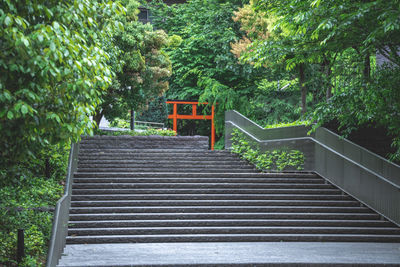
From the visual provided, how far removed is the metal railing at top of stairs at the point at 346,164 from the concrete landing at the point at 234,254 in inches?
70.4

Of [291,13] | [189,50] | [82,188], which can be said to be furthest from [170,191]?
[189,50]

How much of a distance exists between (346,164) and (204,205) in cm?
414

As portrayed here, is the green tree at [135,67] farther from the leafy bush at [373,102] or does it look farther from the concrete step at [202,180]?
the leafy bush at [373,102]

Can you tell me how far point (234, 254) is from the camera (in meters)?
8.55

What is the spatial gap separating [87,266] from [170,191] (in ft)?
17.0

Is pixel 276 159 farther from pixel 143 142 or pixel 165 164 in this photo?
pixel 143 142

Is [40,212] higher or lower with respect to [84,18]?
lower

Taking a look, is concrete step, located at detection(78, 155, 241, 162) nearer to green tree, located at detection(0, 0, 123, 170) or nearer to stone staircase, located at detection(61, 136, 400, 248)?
stone staircase, located at detection(61, 136, 400, 248)

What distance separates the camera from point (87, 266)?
24.5ft

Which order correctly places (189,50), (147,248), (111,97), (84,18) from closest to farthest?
(84,18) → (147,248) → (111,97) → (189,50)

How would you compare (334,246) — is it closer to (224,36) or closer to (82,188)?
(82,188)

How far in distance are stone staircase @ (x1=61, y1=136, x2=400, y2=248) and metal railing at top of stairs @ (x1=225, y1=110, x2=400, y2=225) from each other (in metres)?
0.30

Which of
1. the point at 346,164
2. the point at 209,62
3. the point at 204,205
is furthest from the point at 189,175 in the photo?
the point at 209,62

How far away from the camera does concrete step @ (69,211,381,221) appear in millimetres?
10742
